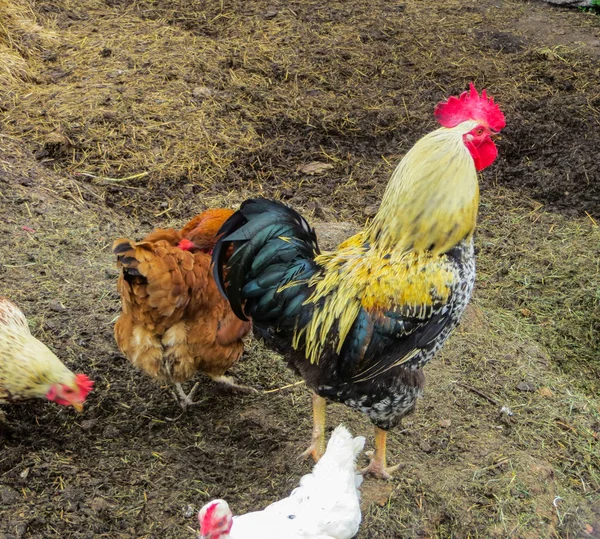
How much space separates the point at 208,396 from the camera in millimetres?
4145

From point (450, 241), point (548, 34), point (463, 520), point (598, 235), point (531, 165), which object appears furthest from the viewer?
point (548, 34)

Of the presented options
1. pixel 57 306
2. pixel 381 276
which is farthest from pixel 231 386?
pixel 381 276

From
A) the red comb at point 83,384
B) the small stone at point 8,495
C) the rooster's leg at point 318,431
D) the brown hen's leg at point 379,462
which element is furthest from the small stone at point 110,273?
the brown hen's leg at point 379,462

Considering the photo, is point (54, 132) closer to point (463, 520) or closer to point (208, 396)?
point (208, 396)

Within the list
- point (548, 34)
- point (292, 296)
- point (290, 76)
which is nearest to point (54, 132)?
point (290, 76)

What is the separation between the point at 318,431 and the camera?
12.1ft

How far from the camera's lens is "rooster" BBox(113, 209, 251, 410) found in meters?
3.40

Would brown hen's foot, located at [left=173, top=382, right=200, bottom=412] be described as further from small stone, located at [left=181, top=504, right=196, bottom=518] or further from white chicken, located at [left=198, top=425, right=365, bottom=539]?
white chicken, located at [left=198, top=425, right=365, bottom=539]

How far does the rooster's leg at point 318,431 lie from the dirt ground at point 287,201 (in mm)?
103

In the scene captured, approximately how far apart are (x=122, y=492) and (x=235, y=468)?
642mm

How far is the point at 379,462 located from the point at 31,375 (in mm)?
2030

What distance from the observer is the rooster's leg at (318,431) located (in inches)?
145

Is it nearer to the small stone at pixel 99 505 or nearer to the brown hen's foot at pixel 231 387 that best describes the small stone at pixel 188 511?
the small stone at pixel 99 505

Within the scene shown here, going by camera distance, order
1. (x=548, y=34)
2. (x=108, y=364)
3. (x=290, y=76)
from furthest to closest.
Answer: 1. (x=548, y=34)
2. (x=290, y=76)
3. (x=108, y=364)
